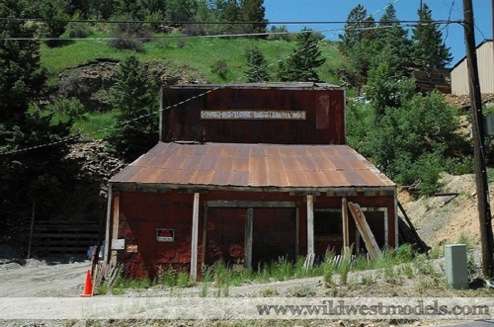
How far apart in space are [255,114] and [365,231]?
7566mm

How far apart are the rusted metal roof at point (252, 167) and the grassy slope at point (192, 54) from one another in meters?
25.2

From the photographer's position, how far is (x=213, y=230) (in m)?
14.1

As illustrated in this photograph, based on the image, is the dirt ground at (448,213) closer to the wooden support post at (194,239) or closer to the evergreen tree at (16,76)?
the wooden support post at (194,239)

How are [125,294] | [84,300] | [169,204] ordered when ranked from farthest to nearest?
[169,204], [125,294], [84,300]

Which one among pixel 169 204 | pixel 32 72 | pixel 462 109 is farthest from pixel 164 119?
pixel 462 109

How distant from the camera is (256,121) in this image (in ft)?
63.6

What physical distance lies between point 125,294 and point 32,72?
1527 cm

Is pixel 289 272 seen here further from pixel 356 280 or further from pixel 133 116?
pixel 133 116

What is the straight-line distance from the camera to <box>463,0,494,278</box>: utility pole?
9992mm

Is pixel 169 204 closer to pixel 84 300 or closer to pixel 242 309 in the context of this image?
pixel 84 300

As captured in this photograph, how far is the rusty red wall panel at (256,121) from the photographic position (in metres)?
19.2

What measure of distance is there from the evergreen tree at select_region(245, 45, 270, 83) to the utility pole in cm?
2596

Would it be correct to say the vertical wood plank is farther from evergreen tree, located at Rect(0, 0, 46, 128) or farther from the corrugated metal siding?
the corrugated metal siding

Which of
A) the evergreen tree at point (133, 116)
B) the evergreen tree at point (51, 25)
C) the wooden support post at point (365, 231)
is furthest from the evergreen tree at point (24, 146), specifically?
the evergreen tree at point (51, 25)
